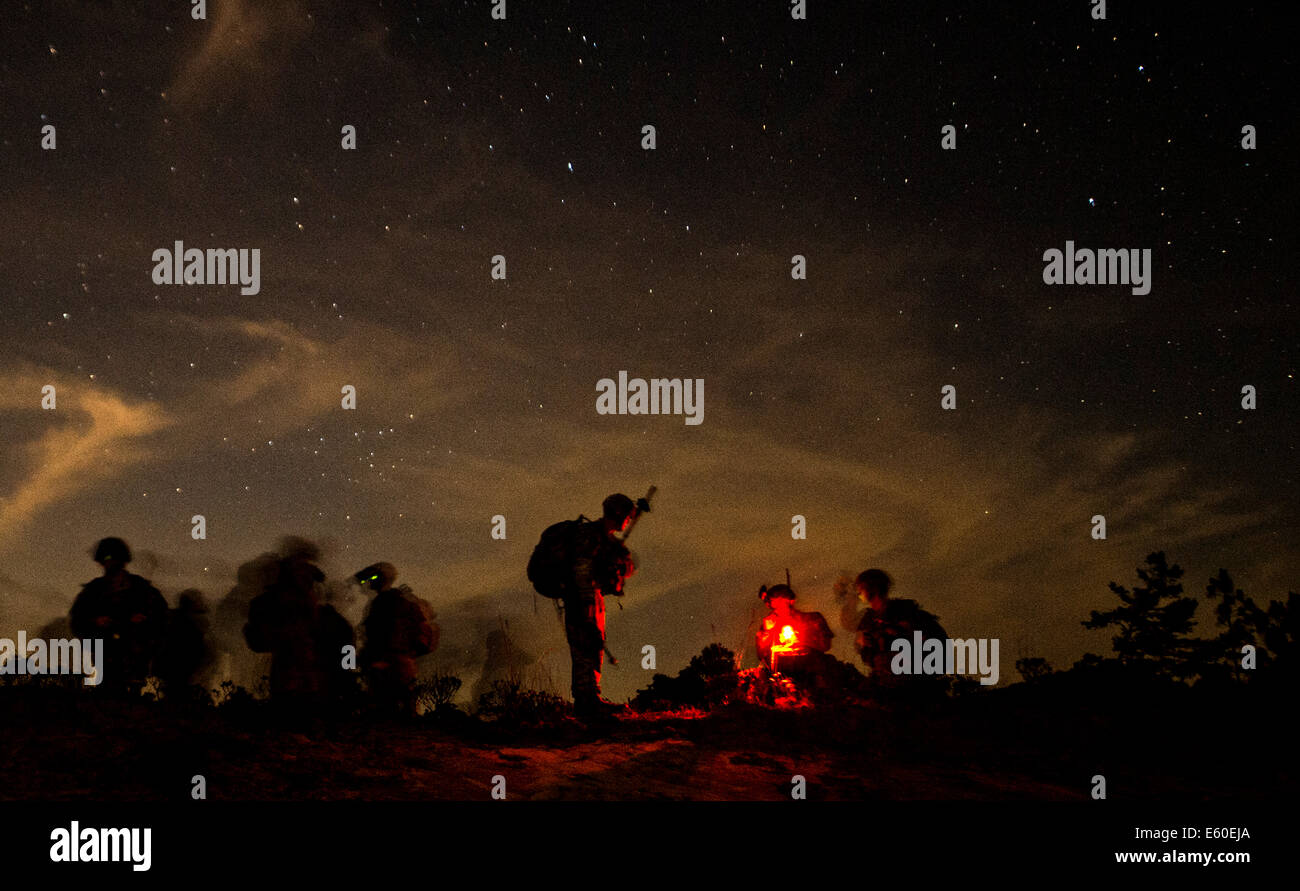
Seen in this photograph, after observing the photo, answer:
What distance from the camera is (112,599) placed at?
1169 cm

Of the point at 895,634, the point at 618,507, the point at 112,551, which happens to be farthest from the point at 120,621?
the point at 895,634

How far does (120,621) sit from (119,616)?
0.07 metres

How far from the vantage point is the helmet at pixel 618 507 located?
13.2 m

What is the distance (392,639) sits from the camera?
12625mm

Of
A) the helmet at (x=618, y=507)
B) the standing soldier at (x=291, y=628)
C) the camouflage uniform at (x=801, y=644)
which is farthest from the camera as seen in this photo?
the camouflage uniform at (x=801, y=644)

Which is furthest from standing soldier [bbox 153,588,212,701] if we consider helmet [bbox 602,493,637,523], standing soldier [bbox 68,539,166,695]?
helmet [bbox 602,493,637,523]

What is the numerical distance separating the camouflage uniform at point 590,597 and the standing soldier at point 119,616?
549 centimetres

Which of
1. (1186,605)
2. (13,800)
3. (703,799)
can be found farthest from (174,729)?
(1186,605)

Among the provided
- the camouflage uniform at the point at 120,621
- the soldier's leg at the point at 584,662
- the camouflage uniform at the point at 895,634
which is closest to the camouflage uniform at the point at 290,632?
the camouflage uniform at the point at 120,621

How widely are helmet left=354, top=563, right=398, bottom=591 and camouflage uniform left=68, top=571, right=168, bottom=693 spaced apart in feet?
8.53

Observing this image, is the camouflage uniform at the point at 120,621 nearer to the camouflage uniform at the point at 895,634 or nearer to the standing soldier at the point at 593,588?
the standing soldier at the point at 593,588

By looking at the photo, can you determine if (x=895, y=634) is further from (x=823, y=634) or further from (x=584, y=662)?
(x=584, y=662)

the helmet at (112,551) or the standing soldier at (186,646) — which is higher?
the helmet at (112,551)
